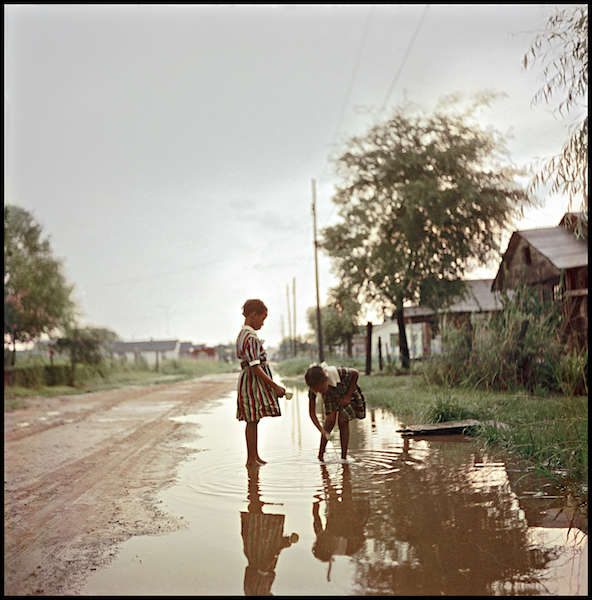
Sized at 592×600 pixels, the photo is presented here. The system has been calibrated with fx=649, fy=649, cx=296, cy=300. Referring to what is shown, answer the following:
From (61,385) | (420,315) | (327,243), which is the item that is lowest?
(61,385)

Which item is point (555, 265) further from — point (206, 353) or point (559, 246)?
point (206, 353)

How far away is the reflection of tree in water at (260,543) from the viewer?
3.73 m

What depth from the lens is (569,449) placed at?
6.26 meters

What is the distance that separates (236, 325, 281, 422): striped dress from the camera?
7.19 metres

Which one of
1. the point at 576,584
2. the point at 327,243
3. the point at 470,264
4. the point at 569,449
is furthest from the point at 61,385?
the point at 576,584

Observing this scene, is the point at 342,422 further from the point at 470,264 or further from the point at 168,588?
the point at 470,264

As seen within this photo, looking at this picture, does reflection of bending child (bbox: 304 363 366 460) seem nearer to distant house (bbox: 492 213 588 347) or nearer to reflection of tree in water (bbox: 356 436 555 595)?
reflection of tree in water (bbox: 356 436 555 595)

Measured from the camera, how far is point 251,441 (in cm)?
729

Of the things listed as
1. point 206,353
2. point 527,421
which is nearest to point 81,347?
point 527,421

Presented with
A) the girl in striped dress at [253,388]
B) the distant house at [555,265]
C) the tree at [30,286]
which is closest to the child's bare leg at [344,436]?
the girl in striped dress at [253,388]

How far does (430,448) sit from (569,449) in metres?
2.34

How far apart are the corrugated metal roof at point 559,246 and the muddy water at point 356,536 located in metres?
13.4

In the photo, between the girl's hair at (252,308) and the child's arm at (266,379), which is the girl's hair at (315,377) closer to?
the child's arm at (266,379)

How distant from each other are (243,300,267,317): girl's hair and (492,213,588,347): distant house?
466 inches
